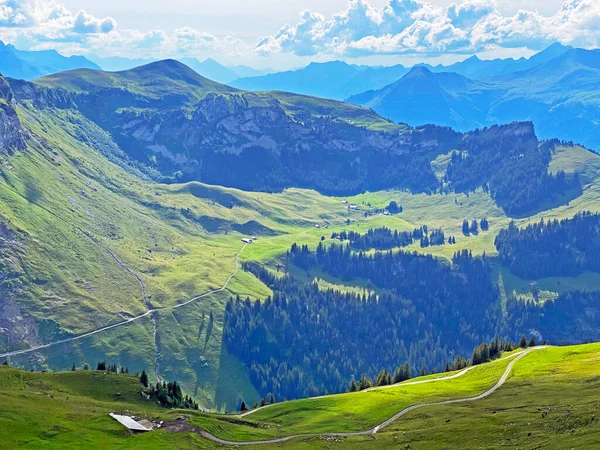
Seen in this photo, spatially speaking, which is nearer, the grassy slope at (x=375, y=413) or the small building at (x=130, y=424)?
the grassy slope at (x=375, y=413)

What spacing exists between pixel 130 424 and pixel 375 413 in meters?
54.1

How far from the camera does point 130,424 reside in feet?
411

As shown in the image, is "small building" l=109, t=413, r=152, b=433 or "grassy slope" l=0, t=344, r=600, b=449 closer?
"grassy slope" l=0, t=344, r=600, b=449

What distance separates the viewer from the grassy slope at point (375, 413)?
11144 centimetres

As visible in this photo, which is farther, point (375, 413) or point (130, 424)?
point (375, 413)

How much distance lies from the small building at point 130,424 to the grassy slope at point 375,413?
2.02 metres

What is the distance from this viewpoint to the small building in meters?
123

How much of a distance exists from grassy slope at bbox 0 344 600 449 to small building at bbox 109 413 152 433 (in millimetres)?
2018

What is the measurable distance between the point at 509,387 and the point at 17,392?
11106 centimetres

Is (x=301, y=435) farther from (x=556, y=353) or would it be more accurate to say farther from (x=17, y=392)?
(x=556, y=353)

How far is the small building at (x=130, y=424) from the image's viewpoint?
12306 centimetres

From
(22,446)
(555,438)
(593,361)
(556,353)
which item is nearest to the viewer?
(555,438)

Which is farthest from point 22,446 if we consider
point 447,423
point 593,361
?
point 593,361

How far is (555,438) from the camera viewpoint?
10300cm
